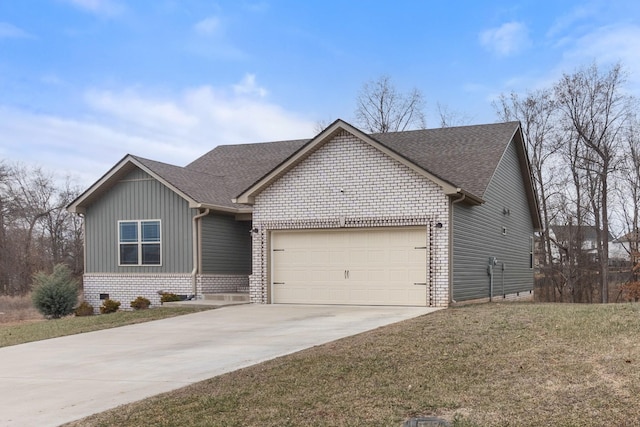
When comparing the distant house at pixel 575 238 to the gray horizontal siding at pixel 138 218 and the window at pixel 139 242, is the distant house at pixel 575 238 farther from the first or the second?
the window at pixel 139 242

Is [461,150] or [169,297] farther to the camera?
[461,150]

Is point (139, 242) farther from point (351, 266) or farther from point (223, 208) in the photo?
point (351, 266)

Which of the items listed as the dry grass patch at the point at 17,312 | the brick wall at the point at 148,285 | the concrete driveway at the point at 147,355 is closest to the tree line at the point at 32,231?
the dry grass patch at the point at 17,312

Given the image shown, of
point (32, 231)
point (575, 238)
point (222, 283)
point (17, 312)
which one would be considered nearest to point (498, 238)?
point (222, 283)

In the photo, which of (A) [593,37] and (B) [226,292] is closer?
(B) [226,292]

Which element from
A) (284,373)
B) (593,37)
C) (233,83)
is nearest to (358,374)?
(284,373)

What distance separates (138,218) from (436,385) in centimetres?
1589

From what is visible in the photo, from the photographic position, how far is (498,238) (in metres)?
20.8

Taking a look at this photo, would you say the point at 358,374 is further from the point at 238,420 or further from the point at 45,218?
the point at 45,218

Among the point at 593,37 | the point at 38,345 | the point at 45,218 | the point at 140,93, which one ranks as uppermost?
the point at 593,37

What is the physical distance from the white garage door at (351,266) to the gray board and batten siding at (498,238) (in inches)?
43.2

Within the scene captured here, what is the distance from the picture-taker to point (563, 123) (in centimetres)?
3484

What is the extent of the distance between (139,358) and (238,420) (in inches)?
170

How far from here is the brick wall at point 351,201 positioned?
52.6 ft
